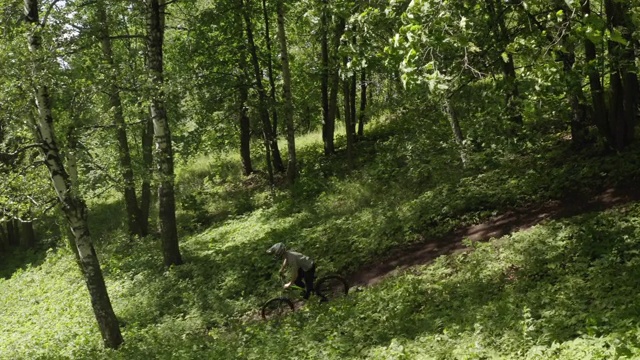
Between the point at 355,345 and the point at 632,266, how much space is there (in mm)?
4597

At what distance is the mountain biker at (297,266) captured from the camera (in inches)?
476

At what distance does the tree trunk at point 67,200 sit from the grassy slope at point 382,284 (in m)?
0.69

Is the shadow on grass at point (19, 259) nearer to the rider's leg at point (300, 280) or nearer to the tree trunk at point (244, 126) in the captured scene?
the tree trunk at point (244, 126)

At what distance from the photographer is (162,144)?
50.4ft

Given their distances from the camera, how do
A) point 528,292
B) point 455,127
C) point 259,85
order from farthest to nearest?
point 259,85
point 455,127
point 528,292

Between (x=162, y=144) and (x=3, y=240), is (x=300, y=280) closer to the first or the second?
(x=162, y=144)

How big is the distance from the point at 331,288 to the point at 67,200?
6236 millimetres

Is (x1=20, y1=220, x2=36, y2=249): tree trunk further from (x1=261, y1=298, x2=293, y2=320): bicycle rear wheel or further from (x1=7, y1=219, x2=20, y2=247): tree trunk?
(x1=261, y1=298, x2=293, y2=320): bicycle rear wheel

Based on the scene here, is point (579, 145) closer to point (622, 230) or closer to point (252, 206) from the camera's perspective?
point (622, 230)

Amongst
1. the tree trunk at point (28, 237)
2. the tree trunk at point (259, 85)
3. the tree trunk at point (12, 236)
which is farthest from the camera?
the tree trunk at point (12, 236)

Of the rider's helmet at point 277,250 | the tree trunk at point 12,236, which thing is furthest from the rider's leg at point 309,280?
the tree trunk at point 12,236

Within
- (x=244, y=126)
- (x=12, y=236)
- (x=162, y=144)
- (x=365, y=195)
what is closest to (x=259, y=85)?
(x=244, y=126)

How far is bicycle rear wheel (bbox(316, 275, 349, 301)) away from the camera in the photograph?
1219 centimetres

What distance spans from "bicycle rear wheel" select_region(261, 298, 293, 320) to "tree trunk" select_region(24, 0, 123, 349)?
3360 mm
